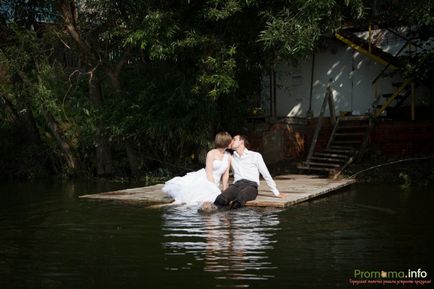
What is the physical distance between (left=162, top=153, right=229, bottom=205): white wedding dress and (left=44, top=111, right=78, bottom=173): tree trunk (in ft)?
31.1

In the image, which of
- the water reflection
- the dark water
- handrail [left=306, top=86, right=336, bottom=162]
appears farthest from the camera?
handrail [left=306, top=86, right=336, bottom=162]

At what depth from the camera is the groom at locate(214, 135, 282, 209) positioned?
1005cm

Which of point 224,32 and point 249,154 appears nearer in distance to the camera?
point 249,154

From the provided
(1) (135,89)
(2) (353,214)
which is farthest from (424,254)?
(1) (135,89)

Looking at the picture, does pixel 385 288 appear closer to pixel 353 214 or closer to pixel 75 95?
pixel 353 214

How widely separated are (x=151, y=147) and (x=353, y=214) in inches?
417

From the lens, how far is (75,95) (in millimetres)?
18859

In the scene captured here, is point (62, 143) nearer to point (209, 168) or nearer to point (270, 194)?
point (209, 168)

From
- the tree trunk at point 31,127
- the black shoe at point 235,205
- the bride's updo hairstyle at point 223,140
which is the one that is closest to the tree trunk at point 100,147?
the tree trunk at point 31,127

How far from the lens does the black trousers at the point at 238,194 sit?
32.4ft

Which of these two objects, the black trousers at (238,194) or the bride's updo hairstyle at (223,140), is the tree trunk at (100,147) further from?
the black trousers at (238,194)

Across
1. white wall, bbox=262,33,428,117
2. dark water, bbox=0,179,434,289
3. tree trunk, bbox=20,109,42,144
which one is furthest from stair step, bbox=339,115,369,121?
tree trunk, bbox=20,109,42,144

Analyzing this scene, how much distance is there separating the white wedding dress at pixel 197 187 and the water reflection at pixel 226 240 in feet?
1.27

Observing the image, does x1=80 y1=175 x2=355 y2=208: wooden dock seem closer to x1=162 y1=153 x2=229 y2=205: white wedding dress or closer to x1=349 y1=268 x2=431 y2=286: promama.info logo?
x1=162 y1=153 x2=229 y2=205: white wedding dress
